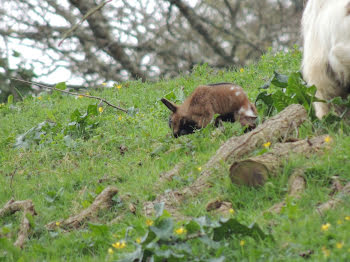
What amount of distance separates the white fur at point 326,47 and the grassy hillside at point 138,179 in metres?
0.40

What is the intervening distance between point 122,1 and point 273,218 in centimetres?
1096

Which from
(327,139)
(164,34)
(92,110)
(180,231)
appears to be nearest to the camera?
(180,231)

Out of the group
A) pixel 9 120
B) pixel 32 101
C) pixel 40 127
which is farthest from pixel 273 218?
pixel 32 101

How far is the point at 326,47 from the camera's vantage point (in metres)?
4.94

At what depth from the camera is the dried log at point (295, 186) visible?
13.1 feet

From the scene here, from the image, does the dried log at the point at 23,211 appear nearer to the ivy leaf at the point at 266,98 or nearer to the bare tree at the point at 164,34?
the ivy leaf at the point at 266,98

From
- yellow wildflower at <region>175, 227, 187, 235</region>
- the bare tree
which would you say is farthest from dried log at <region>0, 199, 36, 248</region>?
the bare tree

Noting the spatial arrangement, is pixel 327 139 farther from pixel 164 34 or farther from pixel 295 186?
pixel 164 34

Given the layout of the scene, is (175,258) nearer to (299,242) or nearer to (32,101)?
(299,242)

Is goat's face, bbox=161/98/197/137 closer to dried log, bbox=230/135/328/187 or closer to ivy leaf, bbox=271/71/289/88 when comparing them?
ivy leaf, bbox=271/71/289/88

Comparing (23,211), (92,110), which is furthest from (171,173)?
(92,110)

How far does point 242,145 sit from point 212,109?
213 centimetres

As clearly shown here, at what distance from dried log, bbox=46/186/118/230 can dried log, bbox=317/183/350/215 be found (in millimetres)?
1944

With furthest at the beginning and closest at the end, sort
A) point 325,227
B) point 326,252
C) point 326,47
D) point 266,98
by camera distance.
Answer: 1. point 266,98
2. point 326,47
3. point 325,227
4. point 326,252
